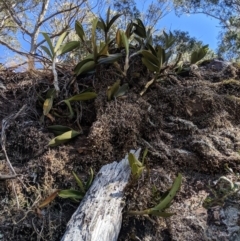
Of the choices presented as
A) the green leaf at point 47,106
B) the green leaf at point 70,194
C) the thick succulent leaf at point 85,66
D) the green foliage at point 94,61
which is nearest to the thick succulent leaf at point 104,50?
the green foliage at point 94,61

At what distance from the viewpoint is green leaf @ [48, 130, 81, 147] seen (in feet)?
7.70

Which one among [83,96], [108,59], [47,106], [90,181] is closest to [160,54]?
[108,59]

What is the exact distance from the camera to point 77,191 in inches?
81.4

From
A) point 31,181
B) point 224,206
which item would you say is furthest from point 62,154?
point 224,206

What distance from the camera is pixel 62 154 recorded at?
7.61 feet

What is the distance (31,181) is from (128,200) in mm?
606

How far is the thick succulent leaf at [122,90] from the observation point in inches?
101

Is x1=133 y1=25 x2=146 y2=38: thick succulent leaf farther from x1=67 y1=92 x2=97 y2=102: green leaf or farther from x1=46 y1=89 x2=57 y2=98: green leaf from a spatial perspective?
x1=46 y1=89 x2=57 y2=98: green leaf

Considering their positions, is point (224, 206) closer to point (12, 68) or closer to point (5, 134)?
point (5, 134)

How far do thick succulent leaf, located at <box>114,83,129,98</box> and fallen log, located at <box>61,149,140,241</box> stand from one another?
568mm

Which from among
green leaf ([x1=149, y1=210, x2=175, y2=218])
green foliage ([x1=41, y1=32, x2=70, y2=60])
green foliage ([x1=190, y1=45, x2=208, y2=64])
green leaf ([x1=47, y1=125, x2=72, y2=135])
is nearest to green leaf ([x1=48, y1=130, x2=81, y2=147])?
green leaf ([x1=47, y1=125, x2=72, y2=135])

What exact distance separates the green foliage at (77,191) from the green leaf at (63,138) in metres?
0.33

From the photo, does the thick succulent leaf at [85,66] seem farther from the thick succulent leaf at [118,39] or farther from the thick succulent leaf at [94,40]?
the thick succulent leaf at [118,39]

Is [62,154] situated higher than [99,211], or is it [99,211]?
[62,154]
